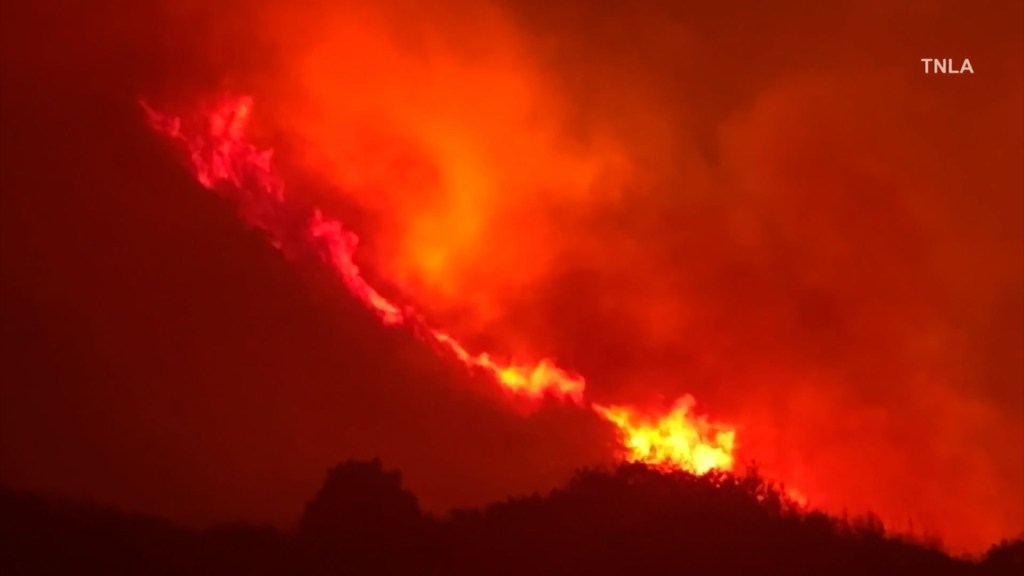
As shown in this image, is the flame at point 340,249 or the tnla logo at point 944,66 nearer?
the flame at point 340,249

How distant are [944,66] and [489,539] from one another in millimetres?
19827

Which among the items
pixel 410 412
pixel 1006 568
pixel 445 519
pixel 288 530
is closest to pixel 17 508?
pixel 288 530

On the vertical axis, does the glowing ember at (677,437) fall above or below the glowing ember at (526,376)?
below

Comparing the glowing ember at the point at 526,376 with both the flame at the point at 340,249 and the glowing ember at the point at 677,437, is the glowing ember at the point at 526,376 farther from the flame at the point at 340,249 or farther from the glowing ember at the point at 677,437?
the glowing ember at the point at 677,437

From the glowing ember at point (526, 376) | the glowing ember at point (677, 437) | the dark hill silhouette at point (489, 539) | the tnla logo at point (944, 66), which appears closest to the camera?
the dark hill silhouette at point (489, 539)

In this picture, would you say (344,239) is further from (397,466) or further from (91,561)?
(91,561)

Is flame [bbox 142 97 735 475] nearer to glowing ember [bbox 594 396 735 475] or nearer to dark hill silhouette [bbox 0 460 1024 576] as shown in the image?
glowing ember [bbox 594 396 735 475]

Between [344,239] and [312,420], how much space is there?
4.42 meters

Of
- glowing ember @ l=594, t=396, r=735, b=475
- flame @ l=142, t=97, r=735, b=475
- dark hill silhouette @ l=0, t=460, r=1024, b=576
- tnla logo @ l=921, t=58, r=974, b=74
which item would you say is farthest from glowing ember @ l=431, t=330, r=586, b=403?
tnla logo @ l=921, t=58, r=974, b=74

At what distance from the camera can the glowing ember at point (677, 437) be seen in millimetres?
29938

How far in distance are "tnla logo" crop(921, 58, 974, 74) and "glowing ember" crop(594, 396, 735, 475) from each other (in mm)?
11319

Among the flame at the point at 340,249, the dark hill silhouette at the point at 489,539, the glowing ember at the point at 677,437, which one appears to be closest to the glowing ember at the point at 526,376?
the flame at the point at 340,249

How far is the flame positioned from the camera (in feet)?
104

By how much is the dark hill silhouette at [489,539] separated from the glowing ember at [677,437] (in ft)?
14.4
